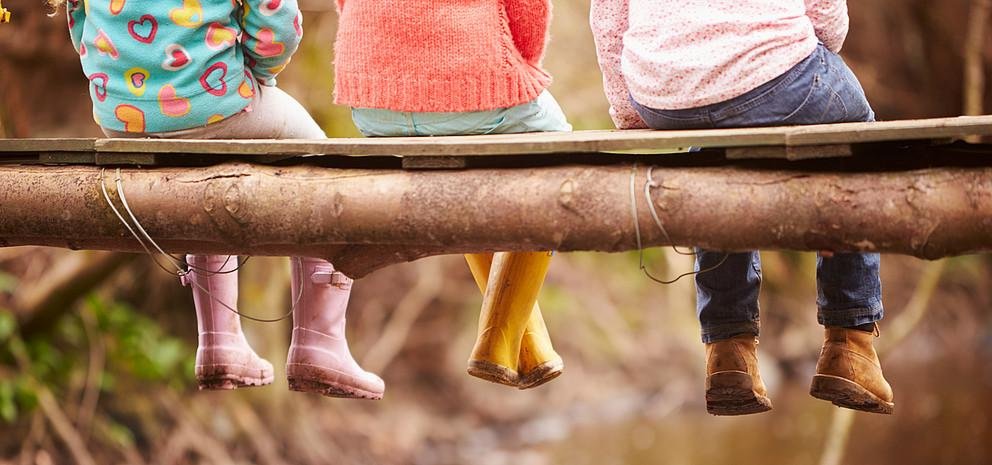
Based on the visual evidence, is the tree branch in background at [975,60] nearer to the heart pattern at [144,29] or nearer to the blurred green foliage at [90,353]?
the heart pattern at [144,29]

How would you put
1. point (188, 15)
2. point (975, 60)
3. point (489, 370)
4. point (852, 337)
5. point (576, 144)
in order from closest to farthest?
1. point (576, 144)
2. point (188, 15)
3. point (852, 337)
4. point (489, 370)
5. point (975, 60)

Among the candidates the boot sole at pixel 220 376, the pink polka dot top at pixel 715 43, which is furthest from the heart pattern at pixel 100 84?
the pink polka dot top at pixel 715 43

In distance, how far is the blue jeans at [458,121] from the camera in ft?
7.44

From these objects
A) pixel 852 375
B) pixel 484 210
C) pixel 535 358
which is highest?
pixel 484 210

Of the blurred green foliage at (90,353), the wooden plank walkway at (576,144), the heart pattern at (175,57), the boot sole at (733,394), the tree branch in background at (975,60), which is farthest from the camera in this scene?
the tree branch in background at (975,60)

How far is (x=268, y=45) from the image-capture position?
2314 mm

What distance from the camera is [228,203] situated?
200 centimetres

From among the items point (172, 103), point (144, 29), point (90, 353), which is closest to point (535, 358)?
point (172, 103)

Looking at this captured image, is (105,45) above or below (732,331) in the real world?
above

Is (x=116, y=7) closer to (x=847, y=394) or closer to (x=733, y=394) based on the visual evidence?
(x=733, y=394)

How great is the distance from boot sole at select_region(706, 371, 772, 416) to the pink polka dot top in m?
0.61

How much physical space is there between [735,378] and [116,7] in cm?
143

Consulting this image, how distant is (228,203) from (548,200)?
22.4 inches

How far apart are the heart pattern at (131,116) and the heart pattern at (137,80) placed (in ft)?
0.11
